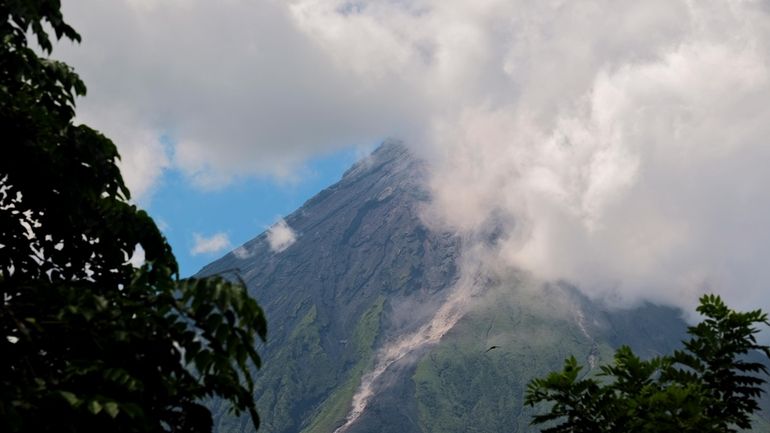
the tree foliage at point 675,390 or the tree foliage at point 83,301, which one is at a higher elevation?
the tree foliage at point 83,301

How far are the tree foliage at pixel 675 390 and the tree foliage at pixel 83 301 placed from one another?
362 inches

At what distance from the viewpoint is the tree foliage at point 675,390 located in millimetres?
17469

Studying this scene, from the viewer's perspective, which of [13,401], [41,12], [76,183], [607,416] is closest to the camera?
[13,401]

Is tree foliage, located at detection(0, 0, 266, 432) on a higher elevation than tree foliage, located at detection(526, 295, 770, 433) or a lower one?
higher

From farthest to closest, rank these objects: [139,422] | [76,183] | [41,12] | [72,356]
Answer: [41,12]
[76,183]
[72,356]
[139,422]

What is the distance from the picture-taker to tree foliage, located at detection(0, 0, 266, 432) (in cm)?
920

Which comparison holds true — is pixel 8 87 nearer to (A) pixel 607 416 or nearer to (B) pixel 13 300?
(B) pixel 13 300

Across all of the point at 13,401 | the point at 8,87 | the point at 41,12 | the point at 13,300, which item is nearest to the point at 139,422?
the point at 13,401

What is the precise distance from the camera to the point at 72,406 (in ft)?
28.3

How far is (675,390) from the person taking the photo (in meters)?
17.2

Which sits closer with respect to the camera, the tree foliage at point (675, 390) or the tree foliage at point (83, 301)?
the tree foliage at point (83, 301)

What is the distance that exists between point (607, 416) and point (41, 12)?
14588 mm

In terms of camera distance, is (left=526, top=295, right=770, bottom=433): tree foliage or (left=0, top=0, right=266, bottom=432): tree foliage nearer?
(left=0, top=0, right=266, bottom=432): tree foliage

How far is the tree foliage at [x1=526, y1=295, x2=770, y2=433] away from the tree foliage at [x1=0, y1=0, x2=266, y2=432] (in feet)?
30.1
